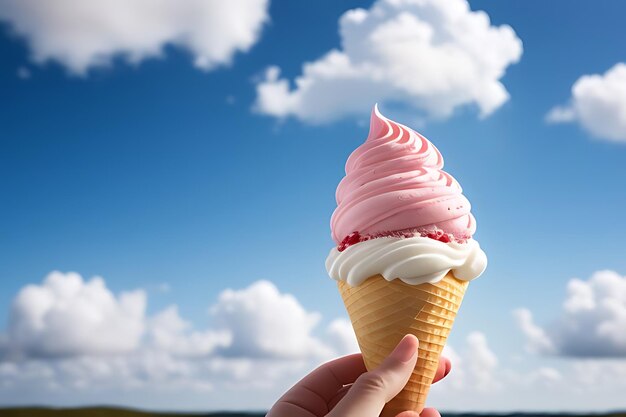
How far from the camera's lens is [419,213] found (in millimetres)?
3482

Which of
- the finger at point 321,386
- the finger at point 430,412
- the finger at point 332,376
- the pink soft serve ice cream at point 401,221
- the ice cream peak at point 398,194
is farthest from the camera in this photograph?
the finger at point 332,376

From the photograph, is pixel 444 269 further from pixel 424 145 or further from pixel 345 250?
pixel 424 145

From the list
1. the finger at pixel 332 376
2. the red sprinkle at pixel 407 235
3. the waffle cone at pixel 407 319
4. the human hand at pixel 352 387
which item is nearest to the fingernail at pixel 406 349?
the human hand at pixel 352 387

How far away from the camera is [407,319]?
347 centimetres

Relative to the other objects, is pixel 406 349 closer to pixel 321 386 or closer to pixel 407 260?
pixel 407 260

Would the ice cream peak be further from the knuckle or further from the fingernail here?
the knuckle

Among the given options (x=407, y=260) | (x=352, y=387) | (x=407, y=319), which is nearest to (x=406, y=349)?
(x=407, y=319)

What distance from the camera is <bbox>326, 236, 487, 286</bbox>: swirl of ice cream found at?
3.36 m

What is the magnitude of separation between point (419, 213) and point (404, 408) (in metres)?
1.28

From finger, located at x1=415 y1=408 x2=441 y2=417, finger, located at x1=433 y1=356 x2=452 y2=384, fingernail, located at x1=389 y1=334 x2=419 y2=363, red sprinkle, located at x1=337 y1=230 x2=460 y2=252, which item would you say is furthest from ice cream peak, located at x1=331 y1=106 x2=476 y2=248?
finger, located at x1=415 y1=408 x2=441 y2=417

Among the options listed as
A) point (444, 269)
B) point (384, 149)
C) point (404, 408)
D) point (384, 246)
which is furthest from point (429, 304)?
point (384, 149)

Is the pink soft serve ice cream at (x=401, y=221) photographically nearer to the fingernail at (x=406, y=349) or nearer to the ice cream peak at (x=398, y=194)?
the ice cream peak at (x=398, y=194)

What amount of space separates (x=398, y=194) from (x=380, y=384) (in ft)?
3.87

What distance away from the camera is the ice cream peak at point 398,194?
138 inches
